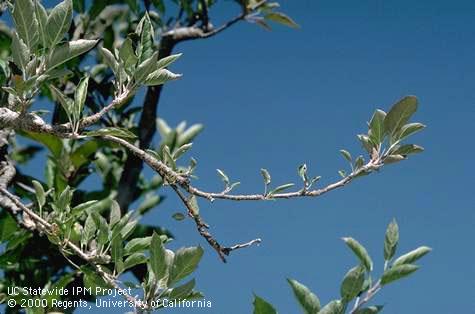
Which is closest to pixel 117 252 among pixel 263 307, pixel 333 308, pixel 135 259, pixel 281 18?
pixel 135 259

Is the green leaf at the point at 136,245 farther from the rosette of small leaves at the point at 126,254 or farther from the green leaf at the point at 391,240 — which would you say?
the green leaf at the point at 391,240

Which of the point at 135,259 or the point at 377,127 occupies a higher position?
the point at 377,127

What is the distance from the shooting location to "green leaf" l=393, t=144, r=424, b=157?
5.51 ft

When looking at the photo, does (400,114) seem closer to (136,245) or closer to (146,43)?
(146,43)

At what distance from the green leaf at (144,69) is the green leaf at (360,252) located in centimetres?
47

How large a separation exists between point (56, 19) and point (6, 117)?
211 mm

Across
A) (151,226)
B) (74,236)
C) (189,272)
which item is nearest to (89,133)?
(189,272)

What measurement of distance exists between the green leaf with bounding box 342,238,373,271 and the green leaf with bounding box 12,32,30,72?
0.64 m

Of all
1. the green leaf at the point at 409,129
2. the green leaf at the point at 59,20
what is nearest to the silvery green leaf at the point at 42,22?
the green leaf at the point at 59,20

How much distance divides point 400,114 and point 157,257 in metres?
0.58

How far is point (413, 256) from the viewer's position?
4.50 feet

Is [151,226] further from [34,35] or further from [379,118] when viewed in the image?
[34,35]

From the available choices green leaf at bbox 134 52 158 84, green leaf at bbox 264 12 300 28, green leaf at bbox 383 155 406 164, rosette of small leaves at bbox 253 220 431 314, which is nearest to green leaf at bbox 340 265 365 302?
rosette of small leaves at bbox 253 220 431 314

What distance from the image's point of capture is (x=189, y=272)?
4.80 feet
